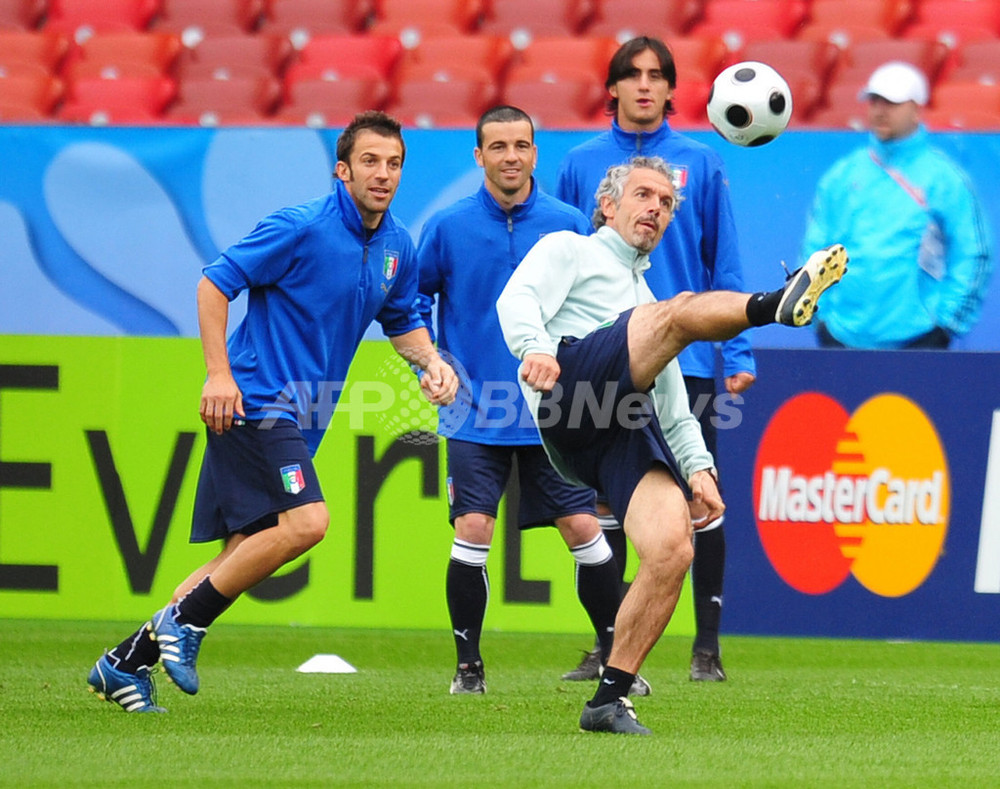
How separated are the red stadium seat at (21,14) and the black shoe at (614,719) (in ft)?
31.2

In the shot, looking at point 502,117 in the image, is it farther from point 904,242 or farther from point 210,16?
point 210,16

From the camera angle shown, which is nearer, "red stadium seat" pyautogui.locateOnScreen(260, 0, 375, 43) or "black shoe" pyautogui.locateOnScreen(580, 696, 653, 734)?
"black shoe" pyautogui.locateOnScreen(580, 696, 653, 734)

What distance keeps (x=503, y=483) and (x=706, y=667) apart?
1079 mm

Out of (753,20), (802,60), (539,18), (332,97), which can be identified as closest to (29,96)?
(332,97)

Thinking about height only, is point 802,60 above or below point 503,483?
above

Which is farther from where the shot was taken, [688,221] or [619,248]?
[688,221]

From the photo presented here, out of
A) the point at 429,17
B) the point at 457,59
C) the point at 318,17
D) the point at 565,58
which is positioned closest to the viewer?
the point at 565,58

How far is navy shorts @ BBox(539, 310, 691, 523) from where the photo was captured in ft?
16.0

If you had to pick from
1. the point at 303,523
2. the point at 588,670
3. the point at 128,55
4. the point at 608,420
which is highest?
the point at 128,55

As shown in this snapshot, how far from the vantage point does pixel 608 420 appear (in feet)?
16.2

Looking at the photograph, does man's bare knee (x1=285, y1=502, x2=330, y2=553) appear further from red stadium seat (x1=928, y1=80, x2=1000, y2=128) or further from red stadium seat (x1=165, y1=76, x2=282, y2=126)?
red stadium seat (x1=165, y1=76, x2=282, y2=126)

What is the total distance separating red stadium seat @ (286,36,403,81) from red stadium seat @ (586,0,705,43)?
4.96ft

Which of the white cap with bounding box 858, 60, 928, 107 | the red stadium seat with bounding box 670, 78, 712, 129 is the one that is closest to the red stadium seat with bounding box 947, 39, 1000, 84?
the red stadium seat with bounding box 670, 78, 712, 129

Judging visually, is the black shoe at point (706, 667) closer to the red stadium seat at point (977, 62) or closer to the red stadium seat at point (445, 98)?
the red stadium seat at point (445, 98)
